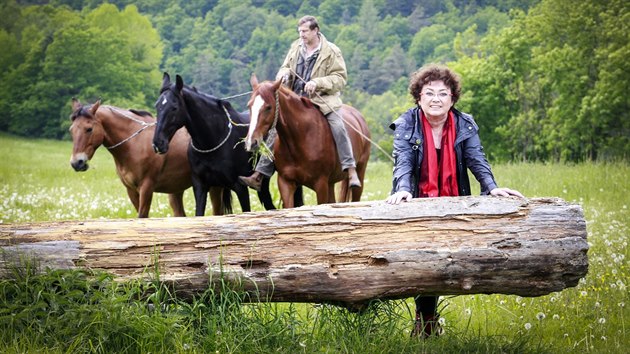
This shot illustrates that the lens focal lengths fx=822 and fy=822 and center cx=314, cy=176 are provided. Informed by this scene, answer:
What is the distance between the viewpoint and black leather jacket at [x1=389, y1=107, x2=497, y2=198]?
21.6ft

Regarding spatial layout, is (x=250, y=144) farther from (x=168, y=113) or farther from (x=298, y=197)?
(x=298, y=197)

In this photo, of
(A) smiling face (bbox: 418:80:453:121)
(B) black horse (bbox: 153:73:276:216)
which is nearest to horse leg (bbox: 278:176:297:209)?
(B) black horse (bbox: 153:73:276:216)

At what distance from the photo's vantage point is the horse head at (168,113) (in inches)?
436

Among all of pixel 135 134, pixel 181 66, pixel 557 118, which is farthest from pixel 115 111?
pixel 181 66

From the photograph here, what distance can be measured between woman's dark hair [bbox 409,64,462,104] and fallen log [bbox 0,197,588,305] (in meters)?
1.05

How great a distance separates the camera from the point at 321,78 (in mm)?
11094

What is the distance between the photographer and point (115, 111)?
12859 mm

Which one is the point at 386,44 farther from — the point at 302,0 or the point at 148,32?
the point at 148,32

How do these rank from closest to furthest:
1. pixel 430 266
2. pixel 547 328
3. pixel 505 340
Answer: pixel 430 266 → pixel 505 340 → pixel 547 328

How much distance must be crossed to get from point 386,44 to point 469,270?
98569mm

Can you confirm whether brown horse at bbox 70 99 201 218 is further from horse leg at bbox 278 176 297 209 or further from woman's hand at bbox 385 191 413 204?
woman's hand at bbox 385 191 413 204

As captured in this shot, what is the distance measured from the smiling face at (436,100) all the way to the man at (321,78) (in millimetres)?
4374

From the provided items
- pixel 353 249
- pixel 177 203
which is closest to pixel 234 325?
pixel 353 249

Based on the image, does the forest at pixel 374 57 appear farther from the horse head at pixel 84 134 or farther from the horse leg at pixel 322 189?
the horse head at pixel 84 134
